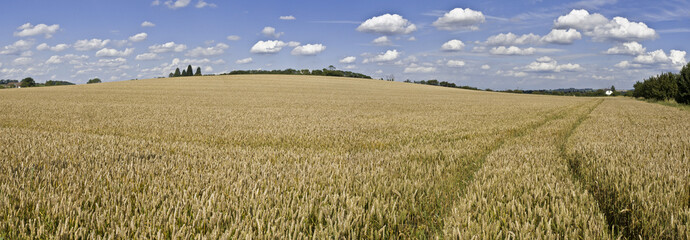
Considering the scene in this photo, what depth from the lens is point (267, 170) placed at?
446 centimetres

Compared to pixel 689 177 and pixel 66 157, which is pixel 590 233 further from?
pixel 66 157

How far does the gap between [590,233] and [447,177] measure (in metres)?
2.05

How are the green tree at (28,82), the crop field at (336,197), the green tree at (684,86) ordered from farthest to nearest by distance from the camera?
the green tree at (28,82) < the green tree at (684,86) < the crop field at (336,197)

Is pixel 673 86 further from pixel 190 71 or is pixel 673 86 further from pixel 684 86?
pixel 190 71

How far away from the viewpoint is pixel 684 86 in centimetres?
4112

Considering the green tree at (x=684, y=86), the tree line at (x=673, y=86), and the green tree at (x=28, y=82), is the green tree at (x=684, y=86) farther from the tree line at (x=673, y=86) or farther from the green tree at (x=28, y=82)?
the green tree at (x=28, y=82)

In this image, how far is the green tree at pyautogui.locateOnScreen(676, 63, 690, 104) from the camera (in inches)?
1577

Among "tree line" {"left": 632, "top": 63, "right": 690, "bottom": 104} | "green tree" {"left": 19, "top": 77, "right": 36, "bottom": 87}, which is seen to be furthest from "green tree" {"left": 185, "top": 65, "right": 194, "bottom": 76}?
"tree line" {"left": 632, "top": 63, "right": 690, "bottom": 104}

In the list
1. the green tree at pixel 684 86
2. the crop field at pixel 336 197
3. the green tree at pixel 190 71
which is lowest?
the crop field at pixel 336 197

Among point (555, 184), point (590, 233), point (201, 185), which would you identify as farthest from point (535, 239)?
point (201, 185)

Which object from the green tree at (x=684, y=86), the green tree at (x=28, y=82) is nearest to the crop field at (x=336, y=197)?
the green tree at (x=684, y=86)

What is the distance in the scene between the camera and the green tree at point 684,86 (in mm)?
40044

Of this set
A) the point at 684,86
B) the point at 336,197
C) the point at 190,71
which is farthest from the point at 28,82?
the point at 684,86

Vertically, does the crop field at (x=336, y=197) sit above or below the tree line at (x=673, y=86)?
below
